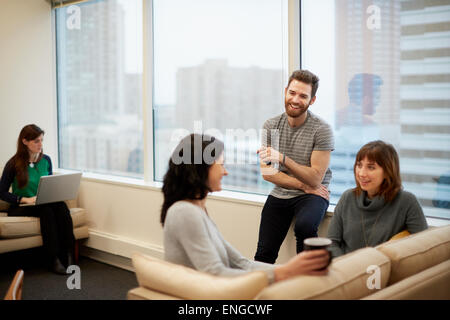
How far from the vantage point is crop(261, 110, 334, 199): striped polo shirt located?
2949 millimetres

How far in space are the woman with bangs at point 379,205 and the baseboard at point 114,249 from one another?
6.82ft

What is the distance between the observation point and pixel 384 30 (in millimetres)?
3010

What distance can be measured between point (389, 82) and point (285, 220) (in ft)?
3.44

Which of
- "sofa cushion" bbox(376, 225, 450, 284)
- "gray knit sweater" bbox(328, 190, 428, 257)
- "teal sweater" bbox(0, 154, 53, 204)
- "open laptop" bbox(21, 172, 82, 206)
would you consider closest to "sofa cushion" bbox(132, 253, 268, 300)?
"sofa cushion" bbox(376, 225, 450, 284)

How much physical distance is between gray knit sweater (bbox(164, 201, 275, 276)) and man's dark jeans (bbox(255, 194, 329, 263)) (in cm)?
110

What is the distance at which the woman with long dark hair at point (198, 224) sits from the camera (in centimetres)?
162

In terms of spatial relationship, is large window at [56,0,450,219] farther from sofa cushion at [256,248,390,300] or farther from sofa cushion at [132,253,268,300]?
sofa cushion at [132,253,268,300]

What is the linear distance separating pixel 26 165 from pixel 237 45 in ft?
6.75

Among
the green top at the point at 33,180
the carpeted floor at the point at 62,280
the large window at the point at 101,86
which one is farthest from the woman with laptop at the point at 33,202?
the large window at the point at 101,86

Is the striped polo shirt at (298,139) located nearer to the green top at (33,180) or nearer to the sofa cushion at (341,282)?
the sofa cushion at (341,282)

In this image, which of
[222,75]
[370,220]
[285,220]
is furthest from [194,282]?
[222,75]

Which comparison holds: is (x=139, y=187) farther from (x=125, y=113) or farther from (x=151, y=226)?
(x=125, y=113)
